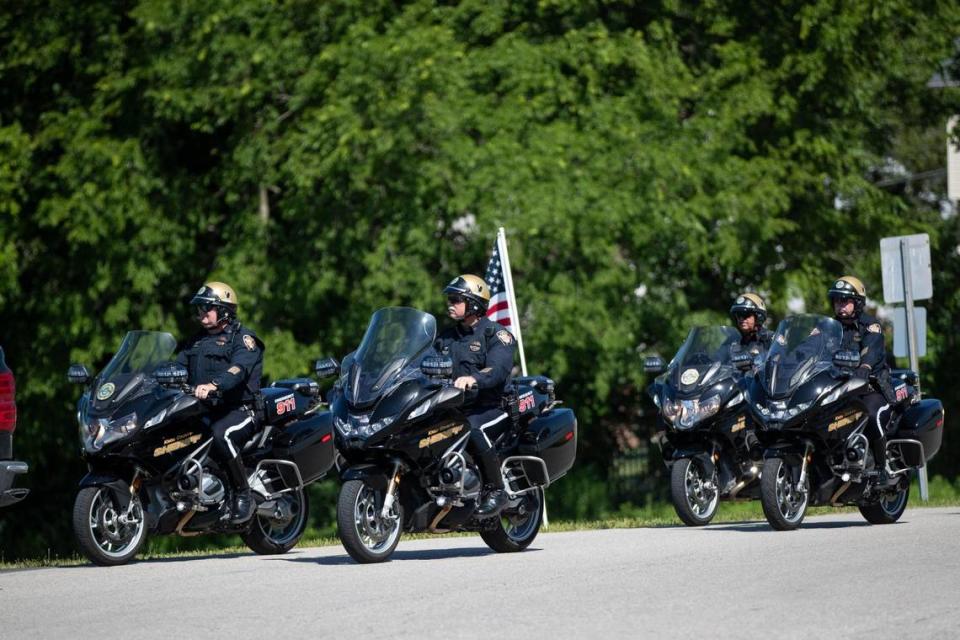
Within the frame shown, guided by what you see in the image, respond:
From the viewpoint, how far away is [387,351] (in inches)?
486

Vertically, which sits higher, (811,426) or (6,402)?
(6,402)

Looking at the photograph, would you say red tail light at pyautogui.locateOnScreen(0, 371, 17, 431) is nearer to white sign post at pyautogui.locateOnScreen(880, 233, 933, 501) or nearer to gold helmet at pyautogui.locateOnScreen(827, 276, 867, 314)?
gold helmet at pyautogui.locateOnScreen(827, 276, 867, 314)

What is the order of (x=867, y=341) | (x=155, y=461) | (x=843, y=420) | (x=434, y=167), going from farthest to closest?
1. (x=434, y=167)
2. (x=867, y=341)
3. (x=843, y=420)
4. (x=155, y=461)

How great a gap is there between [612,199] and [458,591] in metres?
13.4

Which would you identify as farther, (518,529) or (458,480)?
(518,529)

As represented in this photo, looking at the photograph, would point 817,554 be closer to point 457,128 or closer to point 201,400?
point 201,400

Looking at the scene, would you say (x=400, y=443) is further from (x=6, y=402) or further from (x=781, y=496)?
(x=781, y=496)

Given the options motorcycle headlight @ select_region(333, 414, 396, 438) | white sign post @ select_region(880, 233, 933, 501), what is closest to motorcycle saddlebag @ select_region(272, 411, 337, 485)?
motorcycle headlight @ select_region(333, 414, 396, 438)

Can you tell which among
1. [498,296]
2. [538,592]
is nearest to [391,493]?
[538,592]

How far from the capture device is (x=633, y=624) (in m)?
8.61

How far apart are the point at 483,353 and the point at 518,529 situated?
1.35 meters

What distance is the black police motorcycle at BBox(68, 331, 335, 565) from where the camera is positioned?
41.4ft

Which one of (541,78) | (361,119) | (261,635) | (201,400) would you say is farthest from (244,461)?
(541,78)

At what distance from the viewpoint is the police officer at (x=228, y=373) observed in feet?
43.7
